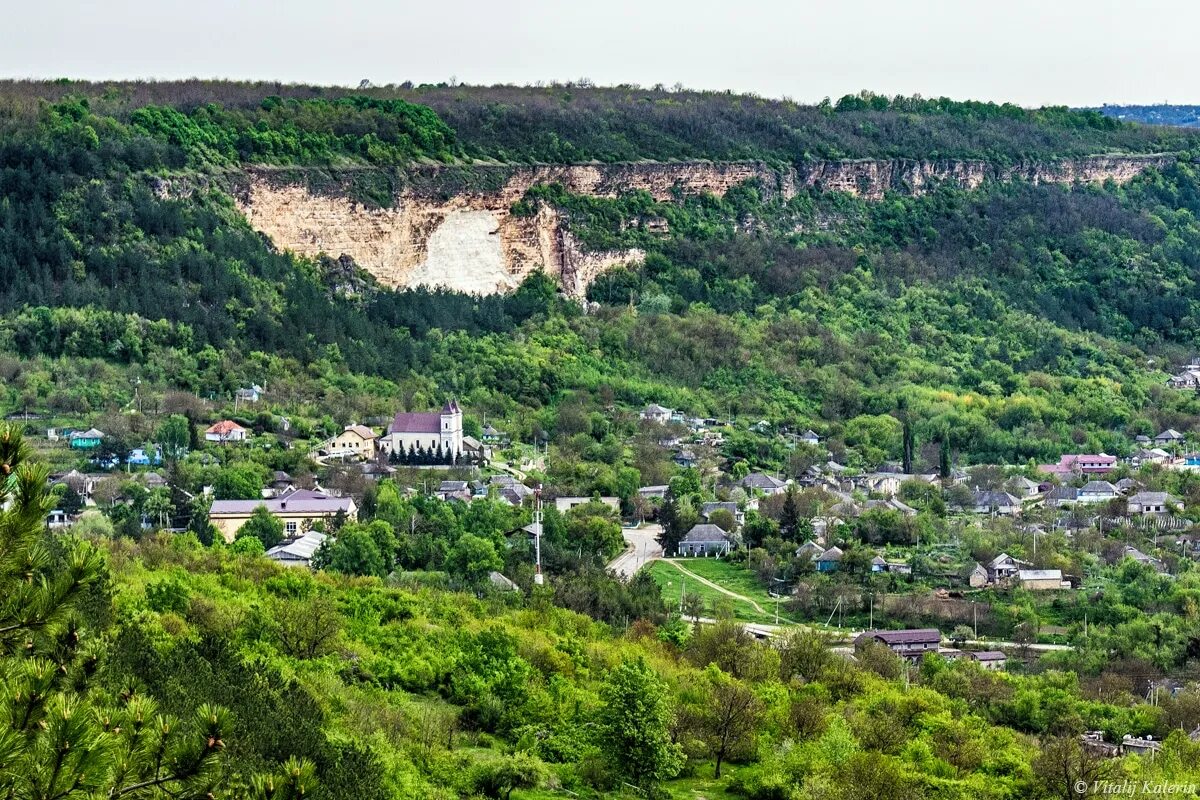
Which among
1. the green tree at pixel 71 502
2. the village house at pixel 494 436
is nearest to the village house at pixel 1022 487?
the village house at pixel 494 436

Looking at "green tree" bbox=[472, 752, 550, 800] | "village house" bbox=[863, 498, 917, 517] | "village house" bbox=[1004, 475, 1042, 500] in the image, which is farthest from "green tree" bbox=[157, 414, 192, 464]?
"green tree" bbox=[472, 752, 550, 800]

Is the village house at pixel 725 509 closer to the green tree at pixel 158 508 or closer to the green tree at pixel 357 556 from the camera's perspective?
the green tree at pixel 357 556

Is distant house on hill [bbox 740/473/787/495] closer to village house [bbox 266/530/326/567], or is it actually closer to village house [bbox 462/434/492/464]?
village house [bbox 462/434/492/464]

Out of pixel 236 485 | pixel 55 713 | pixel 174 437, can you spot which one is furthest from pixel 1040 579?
pixel 55 713

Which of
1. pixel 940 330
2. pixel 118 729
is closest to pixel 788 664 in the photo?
pixel 118 729

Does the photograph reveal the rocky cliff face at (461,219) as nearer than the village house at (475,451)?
No

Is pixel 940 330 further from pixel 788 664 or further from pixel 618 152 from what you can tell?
pixel 788 664
